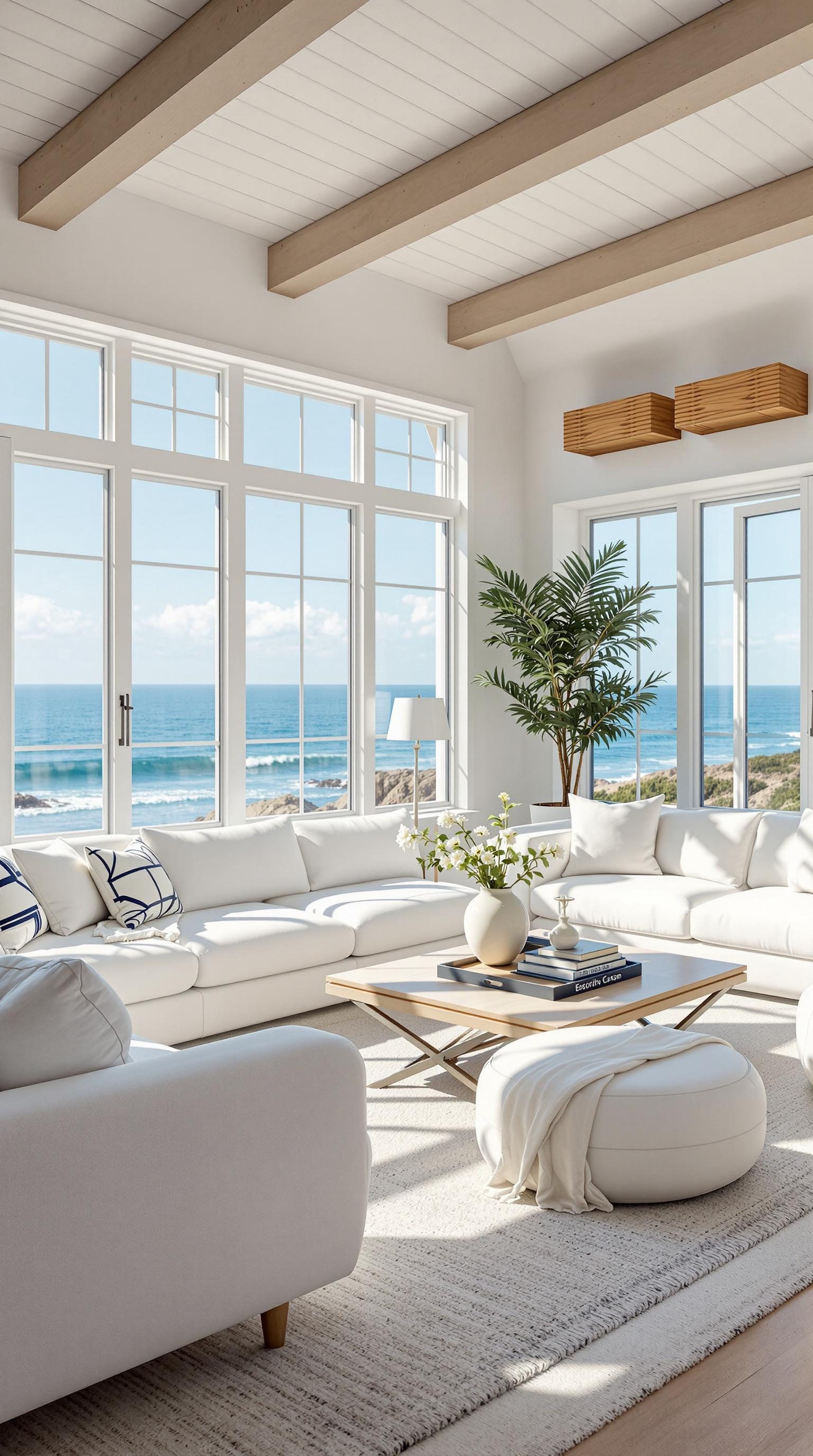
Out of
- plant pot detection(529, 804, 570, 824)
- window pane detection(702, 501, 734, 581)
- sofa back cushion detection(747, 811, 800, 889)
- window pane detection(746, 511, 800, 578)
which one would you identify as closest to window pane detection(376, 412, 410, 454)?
window pane detection(702, 501, 734, 581)

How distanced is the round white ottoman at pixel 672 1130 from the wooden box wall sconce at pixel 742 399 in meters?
4.03

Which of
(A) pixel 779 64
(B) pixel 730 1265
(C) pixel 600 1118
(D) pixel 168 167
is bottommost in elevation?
(B) pixel 730 1265

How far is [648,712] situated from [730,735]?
0.55m

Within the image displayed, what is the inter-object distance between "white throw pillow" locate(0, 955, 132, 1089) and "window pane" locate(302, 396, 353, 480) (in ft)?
15.0

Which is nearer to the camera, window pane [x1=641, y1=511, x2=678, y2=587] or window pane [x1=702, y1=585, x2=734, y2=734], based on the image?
window pane [x1=702, y1=585, x2=734, y2=734]

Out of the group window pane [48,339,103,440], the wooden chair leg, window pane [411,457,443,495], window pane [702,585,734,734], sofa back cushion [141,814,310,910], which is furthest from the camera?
window pane [411,457,443,495]

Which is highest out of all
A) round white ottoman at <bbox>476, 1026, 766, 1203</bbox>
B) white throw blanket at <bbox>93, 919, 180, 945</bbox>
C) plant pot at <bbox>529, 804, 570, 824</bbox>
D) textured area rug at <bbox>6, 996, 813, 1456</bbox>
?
plant pot at <bbox>529, 804, 570, 824</bbox>

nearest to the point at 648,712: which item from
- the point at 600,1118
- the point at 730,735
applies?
the point at 730,735

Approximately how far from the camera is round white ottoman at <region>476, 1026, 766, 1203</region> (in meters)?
2.82

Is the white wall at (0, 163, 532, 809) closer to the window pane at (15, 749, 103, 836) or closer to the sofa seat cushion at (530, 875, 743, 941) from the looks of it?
the sofa seat cushion at (530, 875, 743, 941)

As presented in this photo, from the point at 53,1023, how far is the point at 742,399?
5193 millimetres

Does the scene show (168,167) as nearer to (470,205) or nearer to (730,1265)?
(470,205)

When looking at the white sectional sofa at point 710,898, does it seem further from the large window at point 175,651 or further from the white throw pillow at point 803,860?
the large window at point 175,651

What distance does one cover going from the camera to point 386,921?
488cm
